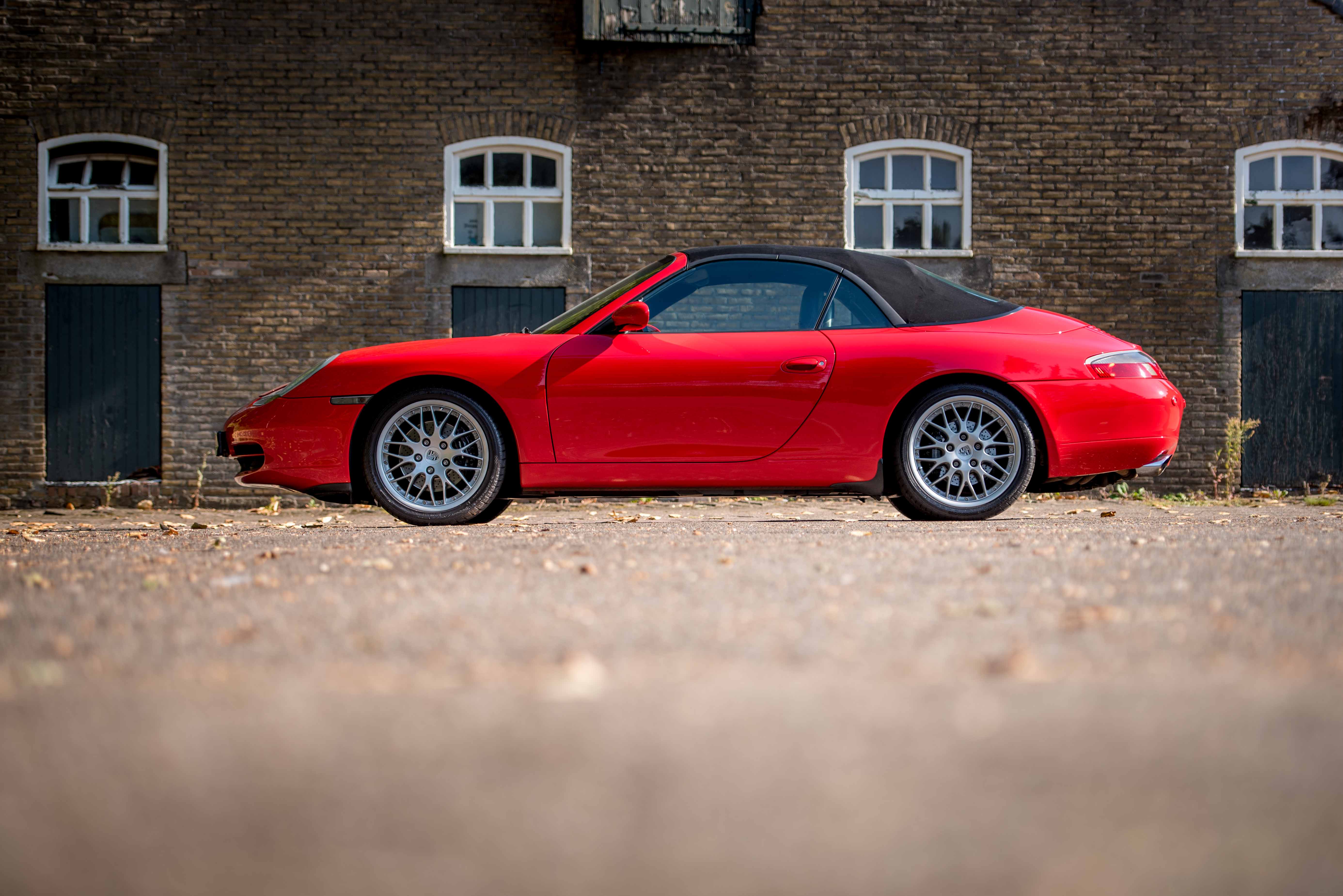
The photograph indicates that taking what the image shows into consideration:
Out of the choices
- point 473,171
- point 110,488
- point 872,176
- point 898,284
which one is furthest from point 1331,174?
point 110,488

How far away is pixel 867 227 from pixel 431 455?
6.52 meters

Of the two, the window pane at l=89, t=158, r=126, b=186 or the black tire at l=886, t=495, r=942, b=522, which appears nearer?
the black tire at l=886, t=495, r=942, b=522

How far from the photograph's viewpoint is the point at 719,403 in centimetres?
581

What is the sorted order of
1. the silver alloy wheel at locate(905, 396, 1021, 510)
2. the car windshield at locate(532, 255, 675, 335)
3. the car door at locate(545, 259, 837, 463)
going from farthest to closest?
1. the car windshield at locate(532, 255, 675, 335)
2. the silver alloy wheel at locate(905, 396, 1021, 510)
3. the car door at locate(545, 259, 837, 463)

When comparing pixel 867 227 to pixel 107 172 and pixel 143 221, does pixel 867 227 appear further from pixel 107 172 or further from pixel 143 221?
pixel 107 172

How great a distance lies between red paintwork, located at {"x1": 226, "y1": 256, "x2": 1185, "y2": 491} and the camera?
582 centimetres

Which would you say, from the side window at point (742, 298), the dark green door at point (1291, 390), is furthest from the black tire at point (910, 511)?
the dark green door at point (1291, 390)

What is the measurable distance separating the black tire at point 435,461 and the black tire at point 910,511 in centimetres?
215

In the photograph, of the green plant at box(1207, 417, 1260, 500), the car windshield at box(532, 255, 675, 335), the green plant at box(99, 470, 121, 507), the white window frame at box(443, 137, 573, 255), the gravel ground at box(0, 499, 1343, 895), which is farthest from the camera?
the green plant at box(1207, 417, 1260, 500)

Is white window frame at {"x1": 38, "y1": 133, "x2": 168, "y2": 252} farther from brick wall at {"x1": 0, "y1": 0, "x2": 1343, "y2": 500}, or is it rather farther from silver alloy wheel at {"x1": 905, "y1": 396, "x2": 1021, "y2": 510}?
silver alloy wheel at {"x1": 905, "y1": 396, "x2": 1021, "y2": 510}

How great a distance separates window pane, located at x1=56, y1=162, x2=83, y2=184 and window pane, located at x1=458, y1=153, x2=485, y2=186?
3.69 m

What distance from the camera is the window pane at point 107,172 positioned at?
10875mm

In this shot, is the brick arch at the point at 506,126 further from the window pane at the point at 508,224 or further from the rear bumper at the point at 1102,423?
the rear bumper at the point at 1102,423

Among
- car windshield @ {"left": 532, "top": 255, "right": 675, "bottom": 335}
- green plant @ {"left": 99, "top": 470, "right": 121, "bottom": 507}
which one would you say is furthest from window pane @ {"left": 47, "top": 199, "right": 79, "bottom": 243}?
car windshield @ {"left": 532, "top": 255, "right": 675, "bottom": 335}
